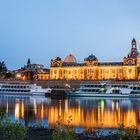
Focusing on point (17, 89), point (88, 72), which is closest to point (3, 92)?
point (17, 89)

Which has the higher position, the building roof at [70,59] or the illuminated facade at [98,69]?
the building roof at [70,59]

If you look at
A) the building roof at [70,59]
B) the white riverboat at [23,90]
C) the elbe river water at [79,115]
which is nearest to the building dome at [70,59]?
the building roof at [70,59]

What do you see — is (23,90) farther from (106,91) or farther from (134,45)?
(134,45)

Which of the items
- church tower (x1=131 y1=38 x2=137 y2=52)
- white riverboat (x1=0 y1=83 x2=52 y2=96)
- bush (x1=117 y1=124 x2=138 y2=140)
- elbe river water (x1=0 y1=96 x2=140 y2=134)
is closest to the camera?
bush (x1=117 y1=124 x2=138 y2=140)

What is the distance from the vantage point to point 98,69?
17012cm

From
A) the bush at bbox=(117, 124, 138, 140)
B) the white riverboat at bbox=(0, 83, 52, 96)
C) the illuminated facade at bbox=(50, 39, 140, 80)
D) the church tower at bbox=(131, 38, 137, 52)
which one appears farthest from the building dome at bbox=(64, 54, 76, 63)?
the bush at bbox=(117, 124, 138, 140)

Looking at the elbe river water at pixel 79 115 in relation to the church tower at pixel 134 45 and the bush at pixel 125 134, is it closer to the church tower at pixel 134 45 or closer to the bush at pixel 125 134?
the bush at pixel 125 134

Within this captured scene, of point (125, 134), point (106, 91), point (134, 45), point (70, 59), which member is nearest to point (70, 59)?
point (70, 59)

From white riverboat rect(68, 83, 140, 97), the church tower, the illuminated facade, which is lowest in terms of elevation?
white riverboat rect(68, 83, 140, 97)

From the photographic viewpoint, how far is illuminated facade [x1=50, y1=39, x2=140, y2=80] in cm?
16325

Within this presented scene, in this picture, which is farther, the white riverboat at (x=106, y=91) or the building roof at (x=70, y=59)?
the building roof at (x=70, y=59)

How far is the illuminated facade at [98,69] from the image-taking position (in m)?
163

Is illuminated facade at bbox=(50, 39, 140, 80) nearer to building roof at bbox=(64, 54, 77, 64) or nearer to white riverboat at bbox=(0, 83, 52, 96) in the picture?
building roof at bbox=(64, 54, 77, 64)

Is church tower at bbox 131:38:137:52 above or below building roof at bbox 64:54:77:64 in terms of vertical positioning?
above
